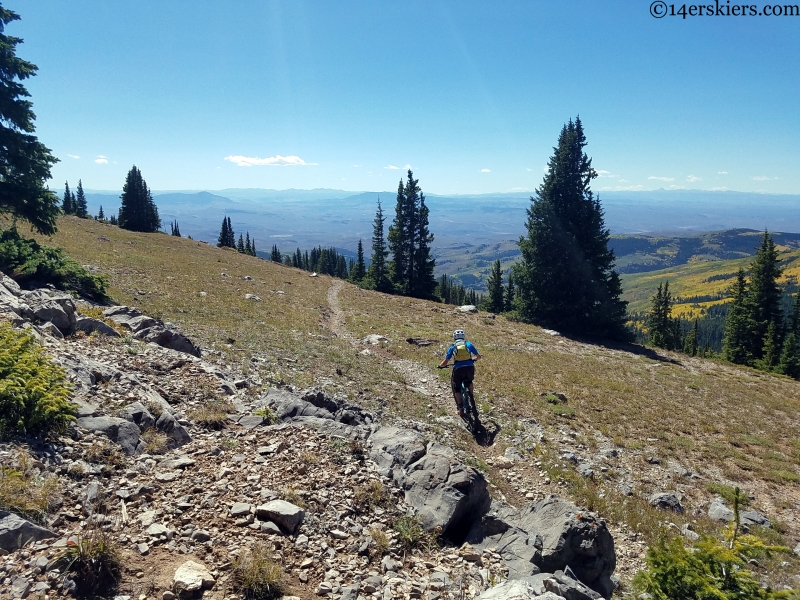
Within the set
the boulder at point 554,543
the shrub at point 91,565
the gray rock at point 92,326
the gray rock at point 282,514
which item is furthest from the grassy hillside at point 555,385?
the shrub at point 91,565

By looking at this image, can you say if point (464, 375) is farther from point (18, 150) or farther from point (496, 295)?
point (496, 295)

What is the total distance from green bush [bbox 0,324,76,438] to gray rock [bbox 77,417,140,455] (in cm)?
33

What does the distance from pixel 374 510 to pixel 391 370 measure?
1251 cm

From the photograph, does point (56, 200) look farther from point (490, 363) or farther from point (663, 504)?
point (663, 504)

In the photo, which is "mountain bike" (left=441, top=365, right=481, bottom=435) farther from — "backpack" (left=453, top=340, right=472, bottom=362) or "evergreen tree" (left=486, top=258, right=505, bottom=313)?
"evergreen tree" (left=486, top=258, right=505, bottom=313)

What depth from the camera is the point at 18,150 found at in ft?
61.4

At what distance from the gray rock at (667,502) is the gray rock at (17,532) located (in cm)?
1248

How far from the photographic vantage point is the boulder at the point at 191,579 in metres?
4.66

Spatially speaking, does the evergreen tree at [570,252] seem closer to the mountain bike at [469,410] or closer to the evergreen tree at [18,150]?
the mountain bike at [469,410]

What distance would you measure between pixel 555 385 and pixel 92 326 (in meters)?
18.7

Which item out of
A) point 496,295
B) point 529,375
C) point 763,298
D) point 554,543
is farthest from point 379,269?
point 554,543

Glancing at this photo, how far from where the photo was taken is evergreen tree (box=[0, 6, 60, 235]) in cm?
1831

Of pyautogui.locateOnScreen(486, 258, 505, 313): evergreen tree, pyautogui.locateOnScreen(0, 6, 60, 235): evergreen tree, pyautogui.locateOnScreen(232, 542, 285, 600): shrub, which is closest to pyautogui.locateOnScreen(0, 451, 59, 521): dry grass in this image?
pyautogui.locateOnScreen(232, 542, 285, 600): shrub

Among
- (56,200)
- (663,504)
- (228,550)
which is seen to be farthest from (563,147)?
(228,550)
